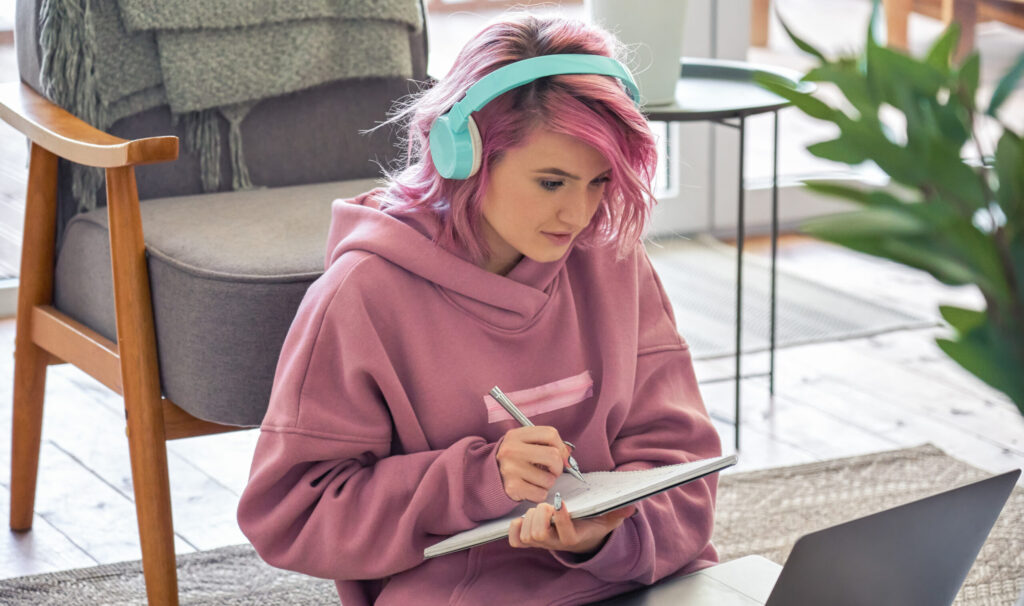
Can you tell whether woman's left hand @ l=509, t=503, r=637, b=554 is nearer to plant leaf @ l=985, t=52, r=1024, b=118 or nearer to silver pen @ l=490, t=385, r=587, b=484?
silver pen @ l=490, t=385, r=587, b=484

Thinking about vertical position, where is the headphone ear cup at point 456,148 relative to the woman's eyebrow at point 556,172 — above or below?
above

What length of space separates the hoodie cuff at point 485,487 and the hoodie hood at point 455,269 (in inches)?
5.0

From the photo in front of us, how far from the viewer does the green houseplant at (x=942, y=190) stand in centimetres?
41

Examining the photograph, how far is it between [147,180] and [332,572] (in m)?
0.78

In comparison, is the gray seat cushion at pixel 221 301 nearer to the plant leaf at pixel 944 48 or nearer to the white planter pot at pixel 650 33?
the white planter pot at pixel 650 33

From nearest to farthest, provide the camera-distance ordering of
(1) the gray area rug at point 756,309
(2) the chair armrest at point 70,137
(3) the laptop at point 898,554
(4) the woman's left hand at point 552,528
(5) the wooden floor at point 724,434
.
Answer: (3) the laptop at point 898,554, (4) the woman's left hand at point 552,528, (2) the chair armrest at point 70,137, (5) the wooden floor at point 724,434, (1) the gray area rug at point 756,309

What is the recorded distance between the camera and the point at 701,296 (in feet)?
8.23

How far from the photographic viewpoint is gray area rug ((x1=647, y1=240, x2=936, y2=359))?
2293 mm

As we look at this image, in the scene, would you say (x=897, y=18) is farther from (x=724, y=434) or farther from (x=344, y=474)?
(x=344, y=474)

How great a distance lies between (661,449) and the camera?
3.53ft

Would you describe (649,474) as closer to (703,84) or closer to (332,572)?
(332,572)

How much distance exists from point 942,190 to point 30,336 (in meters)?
1.34

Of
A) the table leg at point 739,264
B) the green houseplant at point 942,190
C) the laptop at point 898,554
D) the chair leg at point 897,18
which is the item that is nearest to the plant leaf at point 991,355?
the green houseplant at point 942,190

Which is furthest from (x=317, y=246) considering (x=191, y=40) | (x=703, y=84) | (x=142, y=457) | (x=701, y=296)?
(x=701, y=296)
